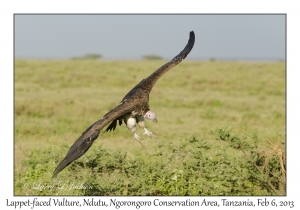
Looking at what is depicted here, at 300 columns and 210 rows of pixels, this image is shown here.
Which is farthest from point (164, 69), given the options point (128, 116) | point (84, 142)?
point (84, 142)

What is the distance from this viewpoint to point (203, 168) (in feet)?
26.5

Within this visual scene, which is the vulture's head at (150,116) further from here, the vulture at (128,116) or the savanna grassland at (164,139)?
the savanna grassland at (164,139)

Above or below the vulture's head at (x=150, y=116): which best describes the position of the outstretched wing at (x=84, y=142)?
below

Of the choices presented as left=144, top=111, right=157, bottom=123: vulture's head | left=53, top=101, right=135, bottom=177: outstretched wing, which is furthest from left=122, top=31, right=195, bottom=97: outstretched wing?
left=53, top=101, right=135, bottom=177: outstretched wing

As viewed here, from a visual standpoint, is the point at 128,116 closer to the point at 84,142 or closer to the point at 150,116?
the point at 150,116

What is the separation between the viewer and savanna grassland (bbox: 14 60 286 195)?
26.5 ft

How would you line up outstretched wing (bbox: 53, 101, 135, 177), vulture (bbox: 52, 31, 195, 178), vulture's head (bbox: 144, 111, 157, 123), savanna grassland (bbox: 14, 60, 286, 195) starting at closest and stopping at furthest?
outstretched wing (bbox: 53, 101, 135, 177) → vulture (bbox: 52, 31, 195, 178) → savanna grassland (bbox: 14, 60, 286, 195) → vulture's head (bbox: 144, 111, 157, 123)

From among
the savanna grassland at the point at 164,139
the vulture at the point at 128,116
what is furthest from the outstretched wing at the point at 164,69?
the savanna grassland at the point at 164,139

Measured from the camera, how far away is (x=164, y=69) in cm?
902

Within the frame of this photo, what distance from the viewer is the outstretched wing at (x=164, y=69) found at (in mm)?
8806

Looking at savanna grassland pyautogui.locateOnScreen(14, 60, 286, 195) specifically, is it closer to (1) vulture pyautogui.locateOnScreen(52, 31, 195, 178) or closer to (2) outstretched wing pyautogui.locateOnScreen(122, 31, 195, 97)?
(1) vulture pyautogui.locateOnScreen(52, 31, 195, 178)
